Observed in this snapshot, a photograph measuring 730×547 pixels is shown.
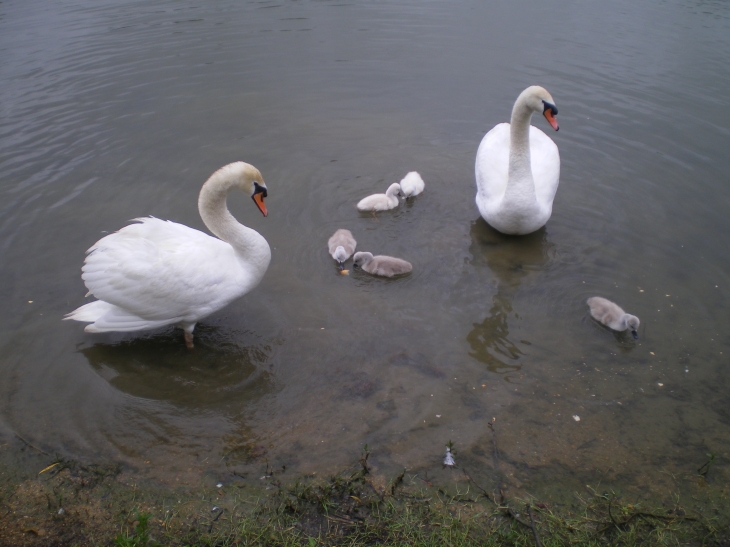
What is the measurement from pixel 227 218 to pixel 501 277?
3.11 meters

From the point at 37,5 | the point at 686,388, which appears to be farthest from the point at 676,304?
the point at 37,5

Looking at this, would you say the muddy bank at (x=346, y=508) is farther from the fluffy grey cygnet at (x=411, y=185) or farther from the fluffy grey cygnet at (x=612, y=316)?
the fluffy grey cygnet at (x=411, y=185)

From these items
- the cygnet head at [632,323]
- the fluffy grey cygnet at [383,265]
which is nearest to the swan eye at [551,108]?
the fluffy grey cygnet at [383,265]

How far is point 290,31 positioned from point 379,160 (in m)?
7.17

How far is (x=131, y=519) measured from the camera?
376 centimetres

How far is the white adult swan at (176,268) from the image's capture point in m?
4.96

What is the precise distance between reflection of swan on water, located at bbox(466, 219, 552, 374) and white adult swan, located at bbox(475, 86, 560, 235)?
21 centimetres

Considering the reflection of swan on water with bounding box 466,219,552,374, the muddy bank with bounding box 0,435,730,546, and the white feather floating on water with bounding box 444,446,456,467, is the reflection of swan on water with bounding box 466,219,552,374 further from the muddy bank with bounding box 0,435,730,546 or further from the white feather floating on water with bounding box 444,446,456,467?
the muddy bank with bounding box 0,435,730,546

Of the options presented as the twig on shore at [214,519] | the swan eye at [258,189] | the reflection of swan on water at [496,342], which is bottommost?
the reflection of swan on water at [496,342]

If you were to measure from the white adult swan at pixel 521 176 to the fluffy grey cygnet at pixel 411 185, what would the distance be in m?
0.82

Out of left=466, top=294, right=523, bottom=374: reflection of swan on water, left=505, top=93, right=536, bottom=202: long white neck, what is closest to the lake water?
left=466, top=294, right=523, bottom=374: reflection of swan on water

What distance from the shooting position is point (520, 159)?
6.69m

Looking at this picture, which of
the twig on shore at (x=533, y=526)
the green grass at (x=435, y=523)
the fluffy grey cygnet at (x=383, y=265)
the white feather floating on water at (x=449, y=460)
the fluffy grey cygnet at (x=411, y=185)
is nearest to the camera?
the twig on shore at (x=533, y=526)

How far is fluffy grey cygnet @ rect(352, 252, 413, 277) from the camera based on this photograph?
6.31m
